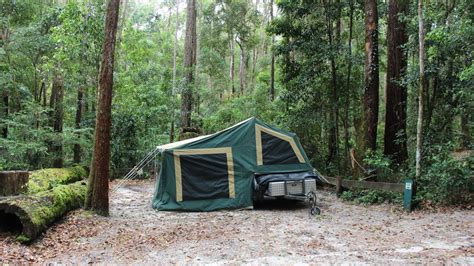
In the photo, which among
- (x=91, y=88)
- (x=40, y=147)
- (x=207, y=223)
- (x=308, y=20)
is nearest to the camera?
(x=207, y=223)

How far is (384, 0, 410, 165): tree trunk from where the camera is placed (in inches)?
431

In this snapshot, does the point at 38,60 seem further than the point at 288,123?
Yes

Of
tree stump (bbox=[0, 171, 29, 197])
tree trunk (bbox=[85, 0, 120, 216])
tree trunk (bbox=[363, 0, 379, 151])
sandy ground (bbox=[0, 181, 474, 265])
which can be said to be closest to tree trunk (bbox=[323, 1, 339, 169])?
tree trunk (bbox=[363, 0, 379, 151])

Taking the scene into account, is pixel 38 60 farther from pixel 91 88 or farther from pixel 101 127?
pixel 101 127

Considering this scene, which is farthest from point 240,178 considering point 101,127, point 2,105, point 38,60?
→ point 2,105

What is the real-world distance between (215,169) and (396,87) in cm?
618

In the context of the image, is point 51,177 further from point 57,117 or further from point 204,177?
point 57,117

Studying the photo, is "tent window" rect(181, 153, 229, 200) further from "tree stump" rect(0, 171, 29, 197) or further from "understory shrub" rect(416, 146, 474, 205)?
"understory shrub" rect(416, 146, 474, 205)

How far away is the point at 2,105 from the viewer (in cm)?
1722

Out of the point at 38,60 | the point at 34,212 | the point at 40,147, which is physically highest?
the point at 38,60

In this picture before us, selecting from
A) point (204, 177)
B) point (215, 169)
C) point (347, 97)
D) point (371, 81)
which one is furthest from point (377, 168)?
point (204, 177)

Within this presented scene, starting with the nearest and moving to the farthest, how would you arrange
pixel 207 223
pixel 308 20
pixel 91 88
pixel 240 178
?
pixel 207 223, pixel 240 178, pixel 308 20, pixel 91 88

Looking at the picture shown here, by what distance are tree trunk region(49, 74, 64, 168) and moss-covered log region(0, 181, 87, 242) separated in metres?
8.20

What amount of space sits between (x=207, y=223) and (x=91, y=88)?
34.1 ft
